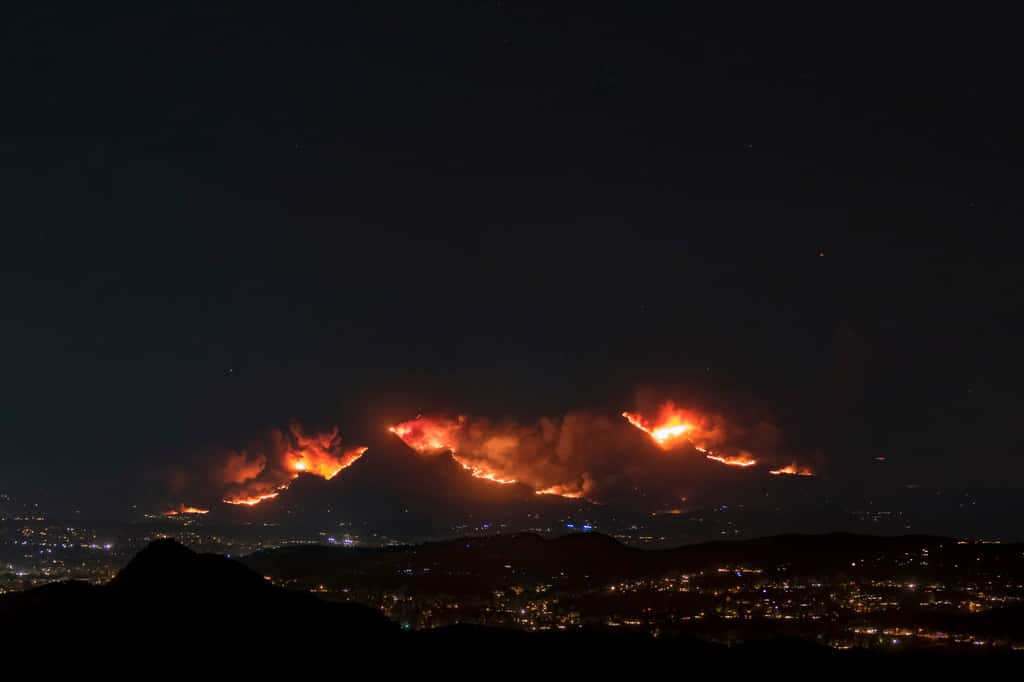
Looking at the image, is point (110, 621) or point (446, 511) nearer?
point (110, 621)

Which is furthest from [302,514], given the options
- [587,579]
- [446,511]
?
[587,579]

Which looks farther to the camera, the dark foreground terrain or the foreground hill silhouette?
the foreground hill silhouette

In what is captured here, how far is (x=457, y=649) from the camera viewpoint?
37.8 metres

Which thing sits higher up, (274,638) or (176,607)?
(176,607)

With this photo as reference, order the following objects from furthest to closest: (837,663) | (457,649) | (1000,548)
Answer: (1000,548) < (837,663) < (457,649)

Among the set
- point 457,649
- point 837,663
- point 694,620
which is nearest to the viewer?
point 457,649

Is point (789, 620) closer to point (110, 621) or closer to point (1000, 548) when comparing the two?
point (1000, 548)

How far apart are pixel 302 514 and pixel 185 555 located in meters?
125

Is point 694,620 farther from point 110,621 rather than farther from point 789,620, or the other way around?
point 110,621

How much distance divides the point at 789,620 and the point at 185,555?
37.9m

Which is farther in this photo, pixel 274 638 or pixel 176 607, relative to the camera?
pixel 274 638

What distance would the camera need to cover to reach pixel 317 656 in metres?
33.8

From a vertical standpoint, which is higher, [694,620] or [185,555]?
[185,555]

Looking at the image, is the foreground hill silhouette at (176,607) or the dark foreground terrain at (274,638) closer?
the dark foreground terrain at (274,638)
